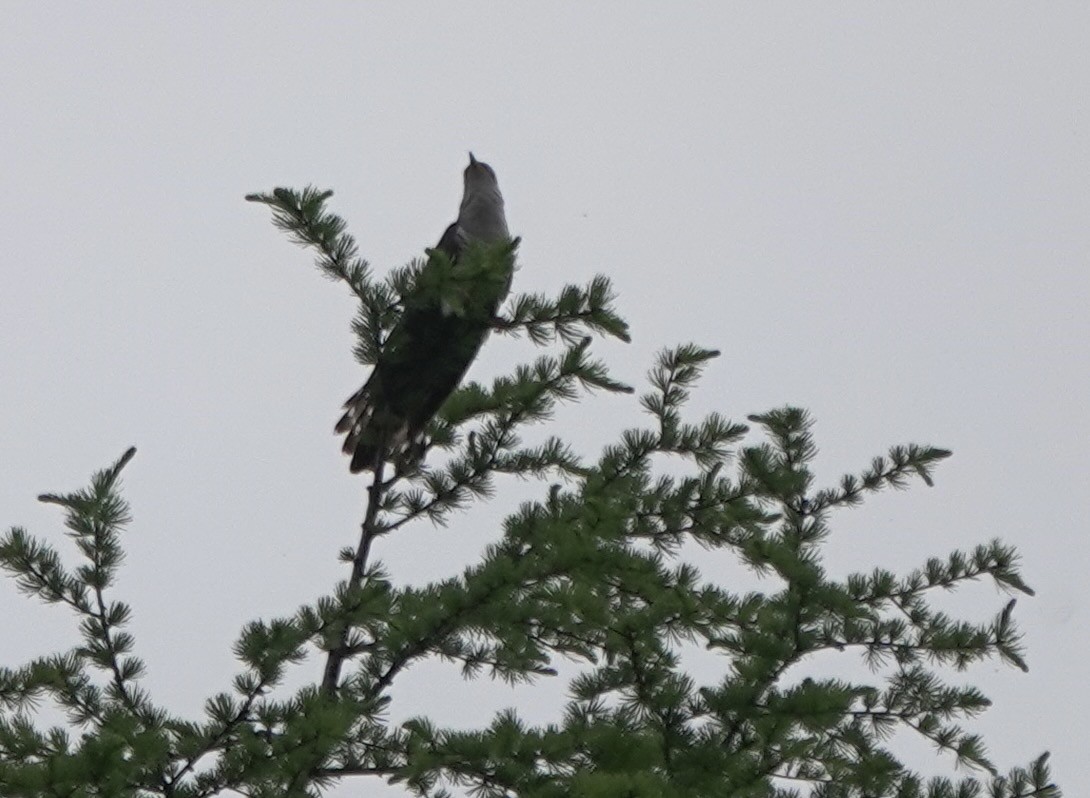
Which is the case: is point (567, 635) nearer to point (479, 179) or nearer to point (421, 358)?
point (421, 358)

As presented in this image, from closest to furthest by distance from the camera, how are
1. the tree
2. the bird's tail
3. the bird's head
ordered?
the tree
the bird's tail
the bird's head

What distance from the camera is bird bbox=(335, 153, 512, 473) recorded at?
13.7 ft

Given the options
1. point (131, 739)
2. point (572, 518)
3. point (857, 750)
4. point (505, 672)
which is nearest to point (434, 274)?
point (572, 518)

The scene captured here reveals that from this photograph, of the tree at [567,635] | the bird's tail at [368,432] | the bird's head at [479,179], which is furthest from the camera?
the bird's head at [479,179]

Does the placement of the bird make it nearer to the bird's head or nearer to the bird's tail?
the bird's tail

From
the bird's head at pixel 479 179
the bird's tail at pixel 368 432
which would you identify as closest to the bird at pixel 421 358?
the bird's tail at pixel 368 432

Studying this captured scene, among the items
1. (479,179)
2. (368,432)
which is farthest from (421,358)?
(479,179)

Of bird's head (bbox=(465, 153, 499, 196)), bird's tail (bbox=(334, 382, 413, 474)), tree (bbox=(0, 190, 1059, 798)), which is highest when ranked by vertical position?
bird's head (bbox=(465, 153, 499, 196))

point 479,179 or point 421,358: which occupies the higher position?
point 479,179

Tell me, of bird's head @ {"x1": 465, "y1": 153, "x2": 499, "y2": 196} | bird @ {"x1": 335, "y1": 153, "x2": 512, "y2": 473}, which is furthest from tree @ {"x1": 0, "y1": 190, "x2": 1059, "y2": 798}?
bird's head @ {"x1": 465, "y1": 153, "x2": 499, "y2": 196}

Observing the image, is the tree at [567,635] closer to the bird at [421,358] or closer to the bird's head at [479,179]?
the bird at [421,358]

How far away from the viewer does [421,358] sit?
5398mm

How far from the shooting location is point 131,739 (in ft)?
11.5

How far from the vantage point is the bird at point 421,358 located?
164 inches
